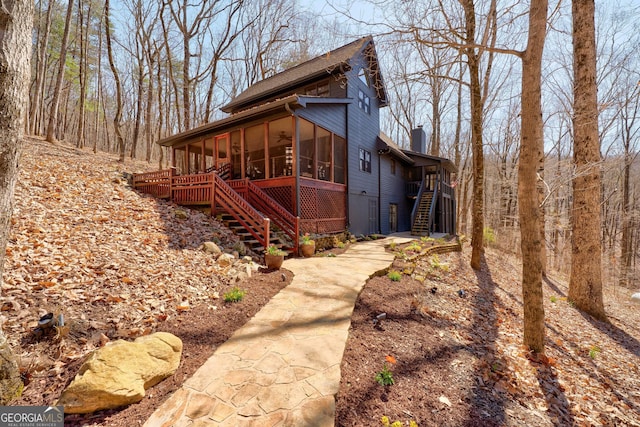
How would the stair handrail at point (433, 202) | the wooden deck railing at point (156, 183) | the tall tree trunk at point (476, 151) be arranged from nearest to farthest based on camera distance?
the tall tree trunk at point (476, 151), the wooden deck railing at point (156, 183), the stair handrail at point (433, 202)

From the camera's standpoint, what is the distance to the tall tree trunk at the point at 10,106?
2.09 m

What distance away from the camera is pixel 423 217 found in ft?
49.5

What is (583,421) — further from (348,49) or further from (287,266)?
(348,49)

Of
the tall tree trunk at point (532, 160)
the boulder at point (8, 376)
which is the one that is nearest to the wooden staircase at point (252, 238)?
the boulder at point (8, 376)

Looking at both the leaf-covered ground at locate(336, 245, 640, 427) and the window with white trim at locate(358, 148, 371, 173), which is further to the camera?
the window with white trim at locate(358, 148, 371, 173)

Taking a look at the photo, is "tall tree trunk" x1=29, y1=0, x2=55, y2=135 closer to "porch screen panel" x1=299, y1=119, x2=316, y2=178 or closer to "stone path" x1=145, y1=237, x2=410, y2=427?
"porch screen panel" x1=299, y1=119, x2=316, y2=178

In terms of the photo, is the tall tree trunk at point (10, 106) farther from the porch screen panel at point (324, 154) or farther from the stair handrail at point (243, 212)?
the porch screen panel at point (324, 154)

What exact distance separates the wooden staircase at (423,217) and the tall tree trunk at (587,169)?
7195 millimetres

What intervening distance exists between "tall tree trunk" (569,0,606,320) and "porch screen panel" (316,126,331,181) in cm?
772

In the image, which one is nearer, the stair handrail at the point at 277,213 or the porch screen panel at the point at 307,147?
the stair handrail at the point at 277,213

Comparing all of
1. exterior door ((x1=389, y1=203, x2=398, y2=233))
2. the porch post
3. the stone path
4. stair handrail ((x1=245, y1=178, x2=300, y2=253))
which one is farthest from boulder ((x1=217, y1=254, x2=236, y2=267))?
exterior door ((x1=389, y1=203, x2=398, y2=233))

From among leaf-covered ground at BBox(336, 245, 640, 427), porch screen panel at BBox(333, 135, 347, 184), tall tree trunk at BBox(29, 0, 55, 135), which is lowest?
leaf-covered ground at BBox(336, 245, 640, 427)

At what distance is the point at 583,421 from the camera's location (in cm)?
294

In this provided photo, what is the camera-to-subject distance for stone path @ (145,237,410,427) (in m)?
2.14
